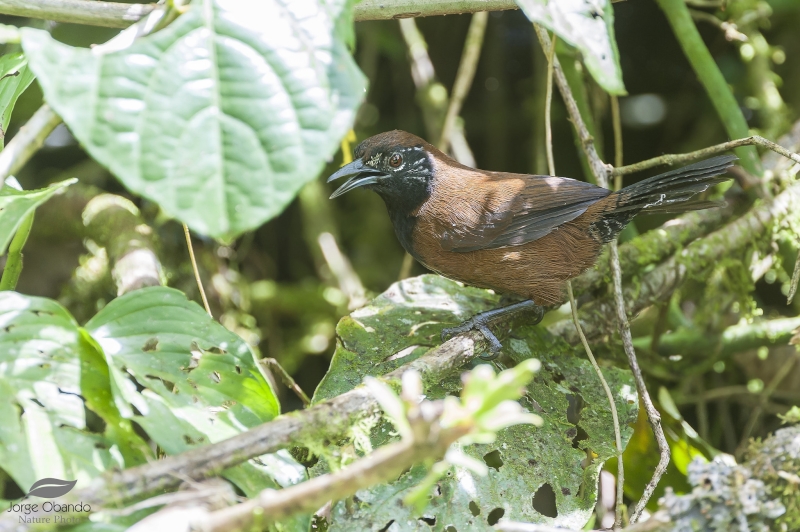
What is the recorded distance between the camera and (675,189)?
2896 mm

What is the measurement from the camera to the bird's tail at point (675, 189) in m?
2.77

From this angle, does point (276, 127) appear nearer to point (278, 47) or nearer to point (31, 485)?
point (278, 47)

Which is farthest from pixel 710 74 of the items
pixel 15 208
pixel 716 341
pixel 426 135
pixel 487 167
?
pixel 15 208

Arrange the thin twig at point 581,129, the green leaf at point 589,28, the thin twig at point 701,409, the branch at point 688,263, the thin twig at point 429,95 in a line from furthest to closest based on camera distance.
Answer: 1. the thin twig at point 429,95
2. the thin twig at point 701,409
3. the branch at point 688,263
4. the thin twig at point 581,129
5. the green leaf at point 589,28

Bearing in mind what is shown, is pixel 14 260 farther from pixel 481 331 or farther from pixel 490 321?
pixel 490 321

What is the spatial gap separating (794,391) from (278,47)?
323 centimetres

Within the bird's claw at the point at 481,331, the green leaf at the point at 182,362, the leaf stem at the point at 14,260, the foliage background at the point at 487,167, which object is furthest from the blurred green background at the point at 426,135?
the green leaf at the point at 182,362

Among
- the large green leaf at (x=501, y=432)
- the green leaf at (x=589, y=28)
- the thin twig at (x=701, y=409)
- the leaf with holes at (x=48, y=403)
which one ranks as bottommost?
the thin twig at (x=701, y=409)

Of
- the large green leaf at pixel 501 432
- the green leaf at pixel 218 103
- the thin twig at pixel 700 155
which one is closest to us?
the green leaf at pixel 218 103

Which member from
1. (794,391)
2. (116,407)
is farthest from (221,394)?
(794,391)

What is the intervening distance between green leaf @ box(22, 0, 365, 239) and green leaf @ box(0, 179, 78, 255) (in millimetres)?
385

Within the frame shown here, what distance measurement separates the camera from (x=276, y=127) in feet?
4.55

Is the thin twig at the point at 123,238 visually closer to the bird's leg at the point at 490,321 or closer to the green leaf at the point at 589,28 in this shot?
the bird's leg at the point at 490,321

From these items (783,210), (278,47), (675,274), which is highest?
(278,47)
